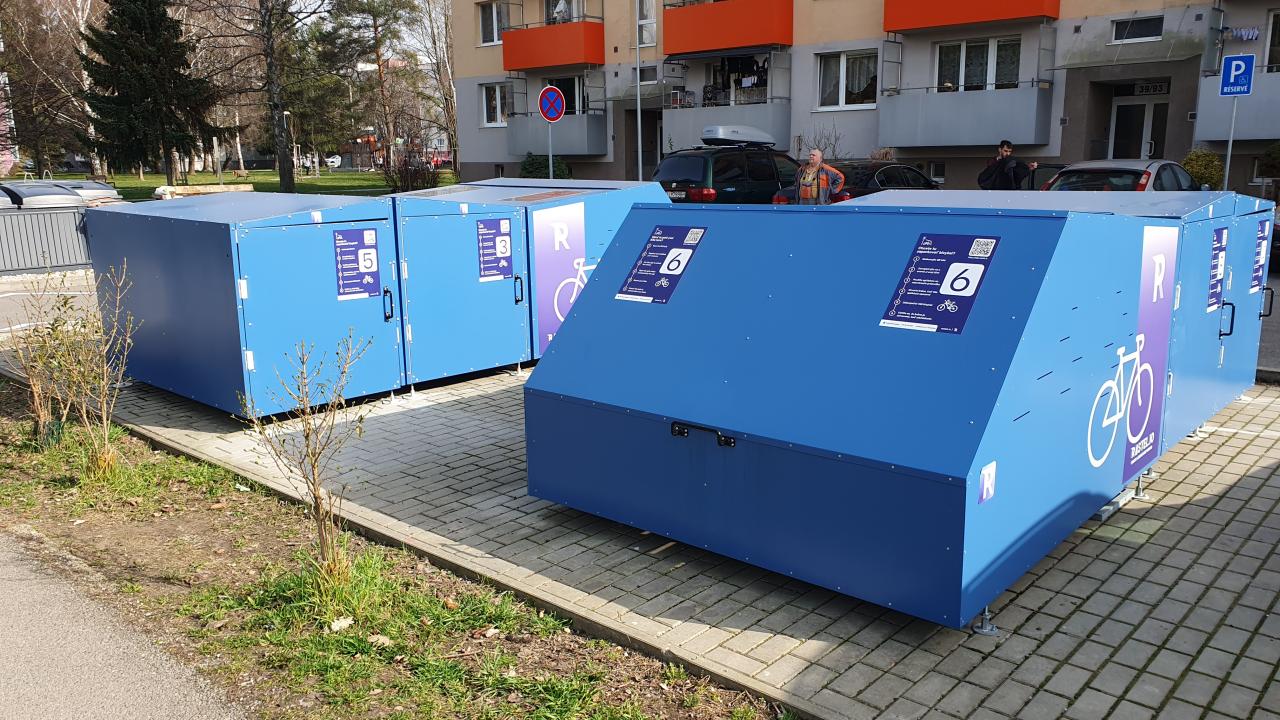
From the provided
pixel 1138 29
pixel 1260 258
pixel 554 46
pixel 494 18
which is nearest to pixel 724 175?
pixel 1260 258

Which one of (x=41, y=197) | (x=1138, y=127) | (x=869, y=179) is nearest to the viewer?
(x=869, y=179)

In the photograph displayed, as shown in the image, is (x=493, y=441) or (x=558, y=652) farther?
(x=493, y=441)

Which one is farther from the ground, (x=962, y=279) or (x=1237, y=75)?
(x=1237, y=75)

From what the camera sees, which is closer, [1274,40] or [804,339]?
[804,339]

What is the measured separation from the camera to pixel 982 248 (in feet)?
14.2

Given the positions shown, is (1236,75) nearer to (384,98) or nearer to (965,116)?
(965,116)

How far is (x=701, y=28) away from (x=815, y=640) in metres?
25.9

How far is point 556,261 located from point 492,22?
28.0 m

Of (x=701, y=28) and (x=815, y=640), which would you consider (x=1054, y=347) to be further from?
(x=701, y=28)

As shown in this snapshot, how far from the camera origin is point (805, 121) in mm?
26719

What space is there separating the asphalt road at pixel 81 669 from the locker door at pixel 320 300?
2973mm

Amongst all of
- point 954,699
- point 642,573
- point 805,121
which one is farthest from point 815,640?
point 805,121

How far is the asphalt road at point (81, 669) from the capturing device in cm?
389

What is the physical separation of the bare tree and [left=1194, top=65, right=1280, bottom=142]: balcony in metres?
18.0
